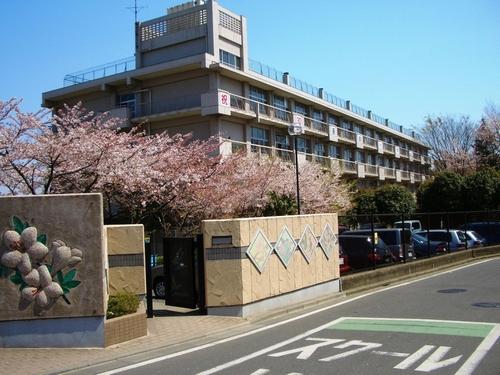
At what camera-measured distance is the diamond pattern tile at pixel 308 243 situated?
1320cm

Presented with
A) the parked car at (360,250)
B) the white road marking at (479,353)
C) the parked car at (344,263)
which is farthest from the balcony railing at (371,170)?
the white road marking at (479,353)

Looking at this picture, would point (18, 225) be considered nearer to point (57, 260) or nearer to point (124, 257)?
point (57, 260)

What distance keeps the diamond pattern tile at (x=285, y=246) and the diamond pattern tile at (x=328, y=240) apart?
1600 millimetres

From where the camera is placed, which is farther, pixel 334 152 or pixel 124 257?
pixel 334 152

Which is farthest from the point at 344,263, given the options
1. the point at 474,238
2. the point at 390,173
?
the point at 390,173

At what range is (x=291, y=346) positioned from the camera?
27.9 ft

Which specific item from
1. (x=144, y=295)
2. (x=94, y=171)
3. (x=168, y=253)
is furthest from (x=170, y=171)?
(x=144, y=295)

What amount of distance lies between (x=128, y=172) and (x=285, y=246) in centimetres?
693

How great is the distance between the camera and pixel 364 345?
826 centimetres

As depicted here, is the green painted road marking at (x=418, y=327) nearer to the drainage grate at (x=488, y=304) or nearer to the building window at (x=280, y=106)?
the drainage grate at (x=488, y=304)

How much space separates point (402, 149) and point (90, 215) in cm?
7219

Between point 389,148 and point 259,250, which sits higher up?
point 389,148

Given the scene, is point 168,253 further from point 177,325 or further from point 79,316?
point 79,316

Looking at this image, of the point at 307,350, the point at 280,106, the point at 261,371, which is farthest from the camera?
the point at 280,106
